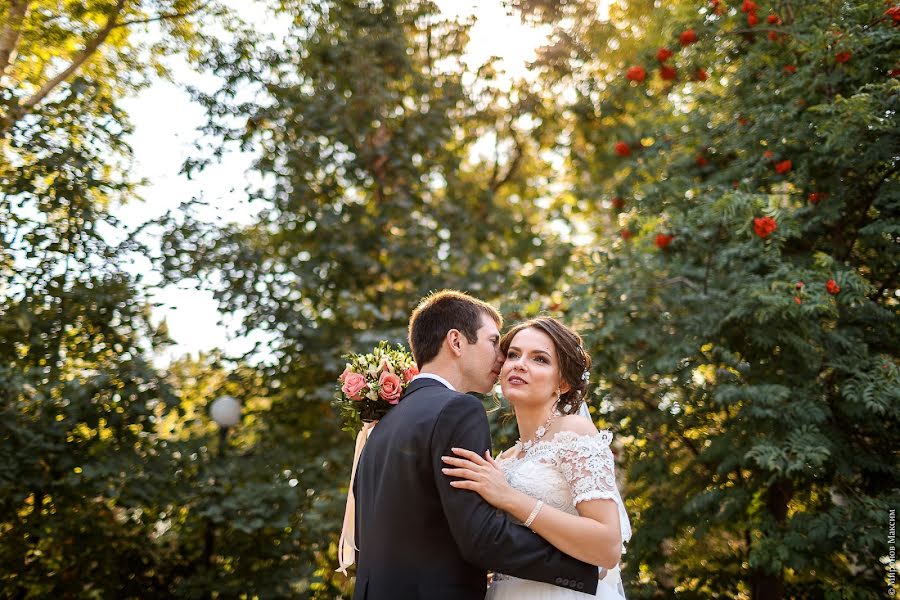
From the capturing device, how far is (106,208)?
719 cm

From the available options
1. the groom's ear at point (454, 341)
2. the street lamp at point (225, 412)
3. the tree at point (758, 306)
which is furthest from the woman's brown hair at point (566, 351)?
the street lamp at point (225, 412)

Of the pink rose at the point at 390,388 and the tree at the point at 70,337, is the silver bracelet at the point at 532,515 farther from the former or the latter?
the tree at the point at 70,337

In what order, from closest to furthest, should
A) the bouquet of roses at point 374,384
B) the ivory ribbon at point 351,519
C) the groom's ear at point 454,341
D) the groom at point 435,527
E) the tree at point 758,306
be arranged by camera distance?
the groom at point 435,527, the groom's ear at point 454,341, the bouquet of roses at point 374,384, the ivory ribbon at point 351,519, the tree at point 758,306

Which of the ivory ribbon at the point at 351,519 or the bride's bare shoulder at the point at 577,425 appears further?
the ivory ribbon at the point at 351,519

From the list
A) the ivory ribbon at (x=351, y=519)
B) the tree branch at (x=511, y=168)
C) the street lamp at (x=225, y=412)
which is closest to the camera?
the ivory ribbon at (x=351, y=519)

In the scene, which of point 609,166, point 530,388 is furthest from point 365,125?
point 530,388

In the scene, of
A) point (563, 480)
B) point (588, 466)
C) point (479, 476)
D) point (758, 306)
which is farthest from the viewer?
point (758, 306)

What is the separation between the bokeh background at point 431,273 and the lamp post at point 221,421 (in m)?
Result: 0.06

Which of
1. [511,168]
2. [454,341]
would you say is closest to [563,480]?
[454,341]

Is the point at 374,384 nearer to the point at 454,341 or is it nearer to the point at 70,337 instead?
the point at 454,341

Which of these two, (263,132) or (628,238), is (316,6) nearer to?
(263,132)

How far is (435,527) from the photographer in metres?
2.73

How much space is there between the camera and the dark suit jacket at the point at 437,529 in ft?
8.62

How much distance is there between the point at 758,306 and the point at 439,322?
9.40 feet
